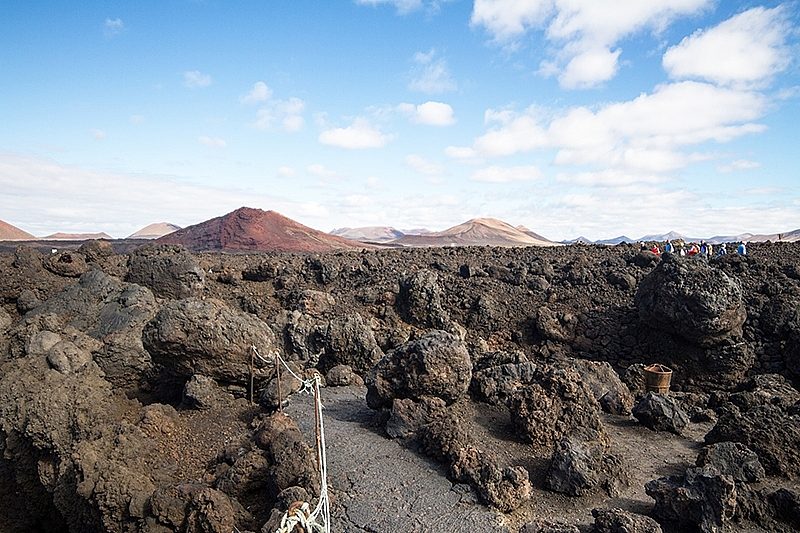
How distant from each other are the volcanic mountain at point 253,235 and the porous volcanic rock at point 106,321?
37.3 meters

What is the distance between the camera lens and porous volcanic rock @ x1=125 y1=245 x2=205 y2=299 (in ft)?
52.2

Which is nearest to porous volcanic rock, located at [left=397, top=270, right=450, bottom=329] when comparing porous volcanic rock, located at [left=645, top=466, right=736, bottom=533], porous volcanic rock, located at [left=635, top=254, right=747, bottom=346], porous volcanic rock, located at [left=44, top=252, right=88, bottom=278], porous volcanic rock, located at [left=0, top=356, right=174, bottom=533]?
porous volcanic rock, located at [left=635, top=254, right=747, bottom=346]

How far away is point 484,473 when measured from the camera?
6398 mm

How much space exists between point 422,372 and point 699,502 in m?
3.92

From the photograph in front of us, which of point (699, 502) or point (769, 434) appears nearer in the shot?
point (699, 502)

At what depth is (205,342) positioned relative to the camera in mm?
8945

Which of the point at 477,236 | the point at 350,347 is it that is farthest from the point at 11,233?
the point at 350,347

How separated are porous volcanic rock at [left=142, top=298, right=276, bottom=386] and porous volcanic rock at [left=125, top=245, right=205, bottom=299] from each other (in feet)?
23.1

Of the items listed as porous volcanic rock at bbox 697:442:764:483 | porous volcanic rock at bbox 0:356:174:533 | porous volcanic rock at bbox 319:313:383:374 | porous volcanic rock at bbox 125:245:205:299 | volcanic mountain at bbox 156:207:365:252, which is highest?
volcanic mountain at bbox 156:207:365:252

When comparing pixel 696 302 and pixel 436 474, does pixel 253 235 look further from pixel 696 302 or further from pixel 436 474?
pixel 436 474

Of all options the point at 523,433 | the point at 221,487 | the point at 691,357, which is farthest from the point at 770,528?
the point at 691,357

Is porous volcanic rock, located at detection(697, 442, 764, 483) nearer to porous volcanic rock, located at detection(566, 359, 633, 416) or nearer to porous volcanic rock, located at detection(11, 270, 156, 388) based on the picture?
porous volcanic rock, located at detection(566, 359, 633, 416)

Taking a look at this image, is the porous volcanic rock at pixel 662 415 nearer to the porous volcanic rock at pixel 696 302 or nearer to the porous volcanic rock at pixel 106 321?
the porous volcanic rock at pixel 696 302

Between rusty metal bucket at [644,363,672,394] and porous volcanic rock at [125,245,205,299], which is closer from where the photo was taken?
rusty metal bucket at [644,363,672,394]
